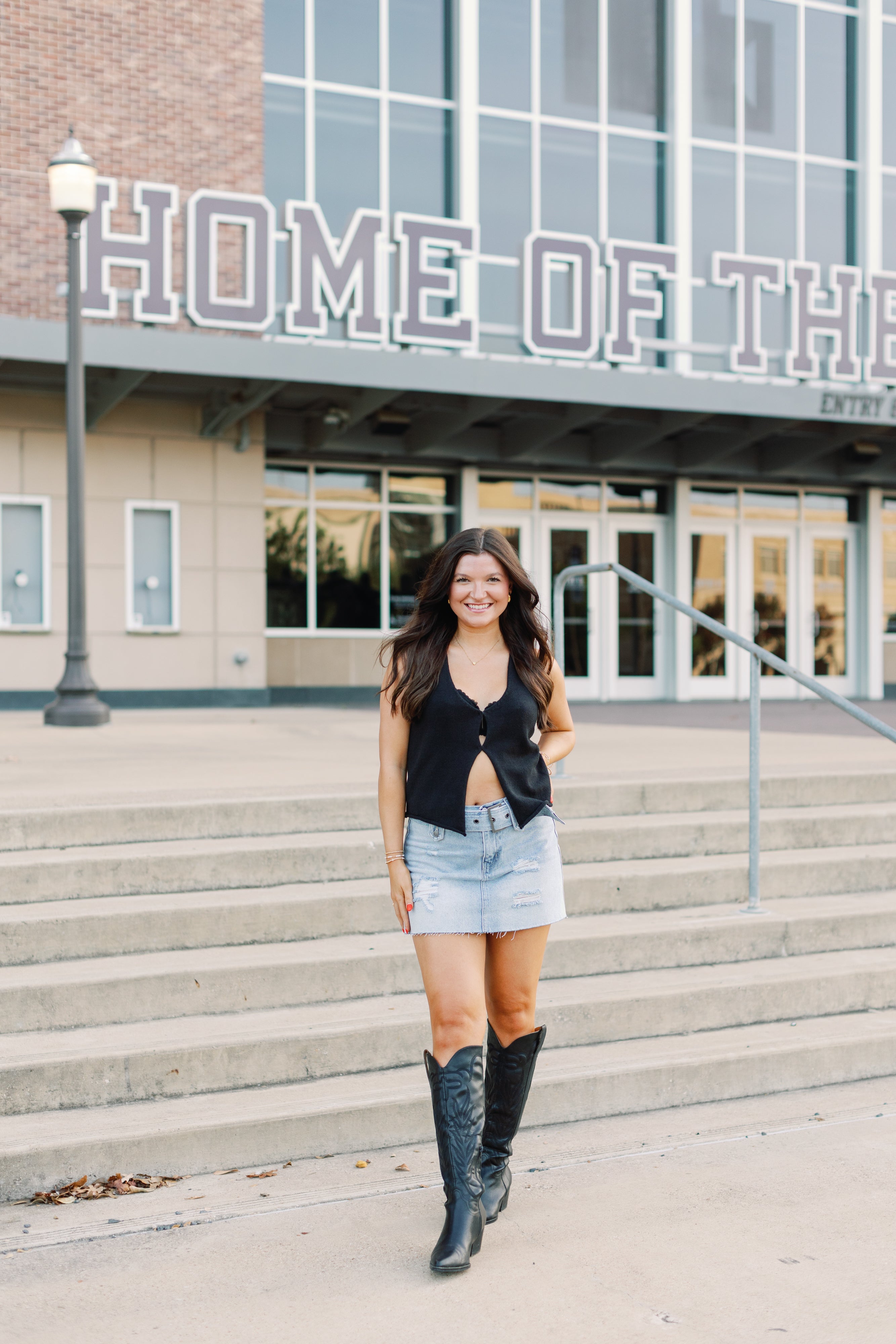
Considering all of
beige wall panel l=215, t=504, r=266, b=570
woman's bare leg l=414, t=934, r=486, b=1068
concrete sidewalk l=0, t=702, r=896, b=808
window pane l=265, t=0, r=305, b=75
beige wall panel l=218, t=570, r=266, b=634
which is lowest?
woman's bare leg l=414, t=934, r=486, b=1068

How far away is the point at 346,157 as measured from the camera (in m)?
15.9

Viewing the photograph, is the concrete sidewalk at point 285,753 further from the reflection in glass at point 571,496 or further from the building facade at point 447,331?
the reflection in glass at point 571,496

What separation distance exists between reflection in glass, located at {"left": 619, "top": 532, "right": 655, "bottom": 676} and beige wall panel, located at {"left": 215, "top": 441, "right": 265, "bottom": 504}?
204 inches

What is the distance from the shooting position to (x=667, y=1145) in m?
4.18

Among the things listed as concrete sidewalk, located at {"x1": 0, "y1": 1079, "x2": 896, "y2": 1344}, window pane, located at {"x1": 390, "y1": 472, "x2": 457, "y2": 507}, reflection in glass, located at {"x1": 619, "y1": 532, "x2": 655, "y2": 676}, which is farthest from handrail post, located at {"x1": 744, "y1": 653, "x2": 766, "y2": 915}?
reflection in glass, located at {"x1": 619, "y1": 532, "x2": 655, "y2": 676}

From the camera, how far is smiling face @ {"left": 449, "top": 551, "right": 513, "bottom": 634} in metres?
3.54

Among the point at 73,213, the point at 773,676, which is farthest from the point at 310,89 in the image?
the point at 773,676

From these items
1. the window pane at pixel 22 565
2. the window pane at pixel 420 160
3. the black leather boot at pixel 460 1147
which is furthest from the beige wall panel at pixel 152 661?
the black leather boot at pixel 460 1147

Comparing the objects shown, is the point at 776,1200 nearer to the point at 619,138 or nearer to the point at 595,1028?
the point at 595,1028

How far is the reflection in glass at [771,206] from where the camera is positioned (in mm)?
18234

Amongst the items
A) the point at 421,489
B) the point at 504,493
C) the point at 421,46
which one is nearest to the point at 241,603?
the point at 421,489

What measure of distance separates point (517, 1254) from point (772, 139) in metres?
18.1

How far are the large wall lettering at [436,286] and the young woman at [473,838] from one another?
33.1ft

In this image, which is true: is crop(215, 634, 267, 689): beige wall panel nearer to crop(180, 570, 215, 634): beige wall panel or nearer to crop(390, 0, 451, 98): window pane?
crop(180, 570, 215, 634): beige wall panel
